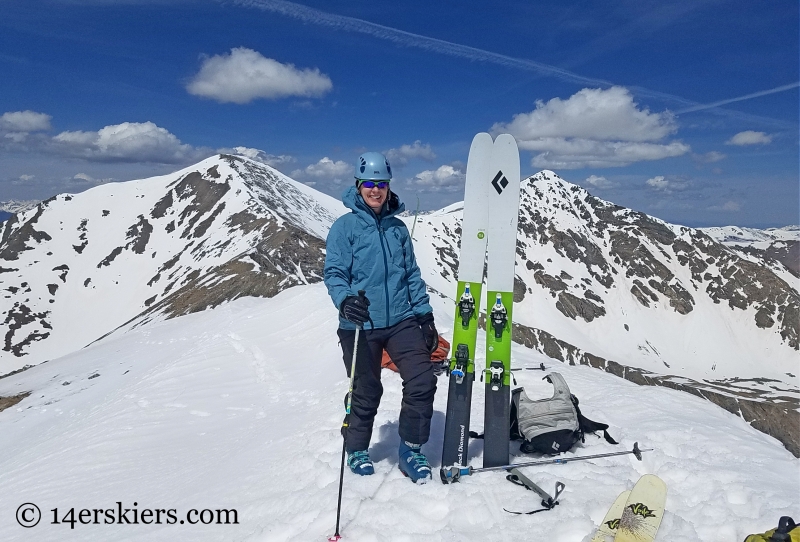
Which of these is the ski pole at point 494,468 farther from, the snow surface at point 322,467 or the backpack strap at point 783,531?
the backpack strap at point 783,531

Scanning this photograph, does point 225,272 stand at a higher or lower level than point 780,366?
higher

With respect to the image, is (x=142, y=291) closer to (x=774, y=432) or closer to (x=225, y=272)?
(x=225, y=272)

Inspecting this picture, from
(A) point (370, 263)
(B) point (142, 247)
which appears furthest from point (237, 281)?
(B) point (142, 247)

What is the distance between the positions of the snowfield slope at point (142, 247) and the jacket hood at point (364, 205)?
47.5 m

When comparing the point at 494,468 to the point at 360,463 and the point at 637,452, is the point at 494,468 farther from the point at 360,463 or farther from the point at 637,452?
the point at 637,452

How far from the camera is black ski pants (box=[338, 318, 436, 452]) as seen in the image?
19.5 ft

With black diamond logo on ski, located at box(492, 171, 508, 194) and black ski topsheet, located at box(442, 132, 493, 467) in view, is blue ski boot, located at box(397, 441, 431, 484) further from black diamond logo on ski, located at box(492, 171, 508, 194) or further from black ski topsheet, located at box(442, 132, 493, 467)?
black diamond logo on ski, located at box(492, 171, 508, 194)

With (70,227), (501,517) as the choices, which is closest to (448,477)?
(501,517)

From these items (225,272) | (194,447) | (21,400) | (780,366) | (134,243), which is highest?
(134,243)

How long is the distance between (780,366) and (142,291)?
216274 mm

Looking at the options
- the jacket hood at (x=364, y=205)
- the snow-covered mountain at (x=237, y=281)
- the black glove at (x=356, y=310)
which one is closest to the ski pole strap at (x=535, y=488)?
the black glove at (x=356, y=310)

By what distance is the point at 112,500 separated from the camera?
7.12 meters

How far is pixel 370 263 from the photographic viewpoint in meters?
5.95

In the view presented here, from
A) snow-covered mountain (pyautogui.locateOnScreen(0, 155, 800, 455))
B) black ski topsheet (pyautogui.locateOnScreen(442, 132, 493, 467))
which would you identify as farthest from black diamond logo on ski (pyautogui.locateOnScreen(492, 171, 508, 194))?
snow-covered mountain (pyautogui.locateOnScreen(0, 155, 800, 455))
